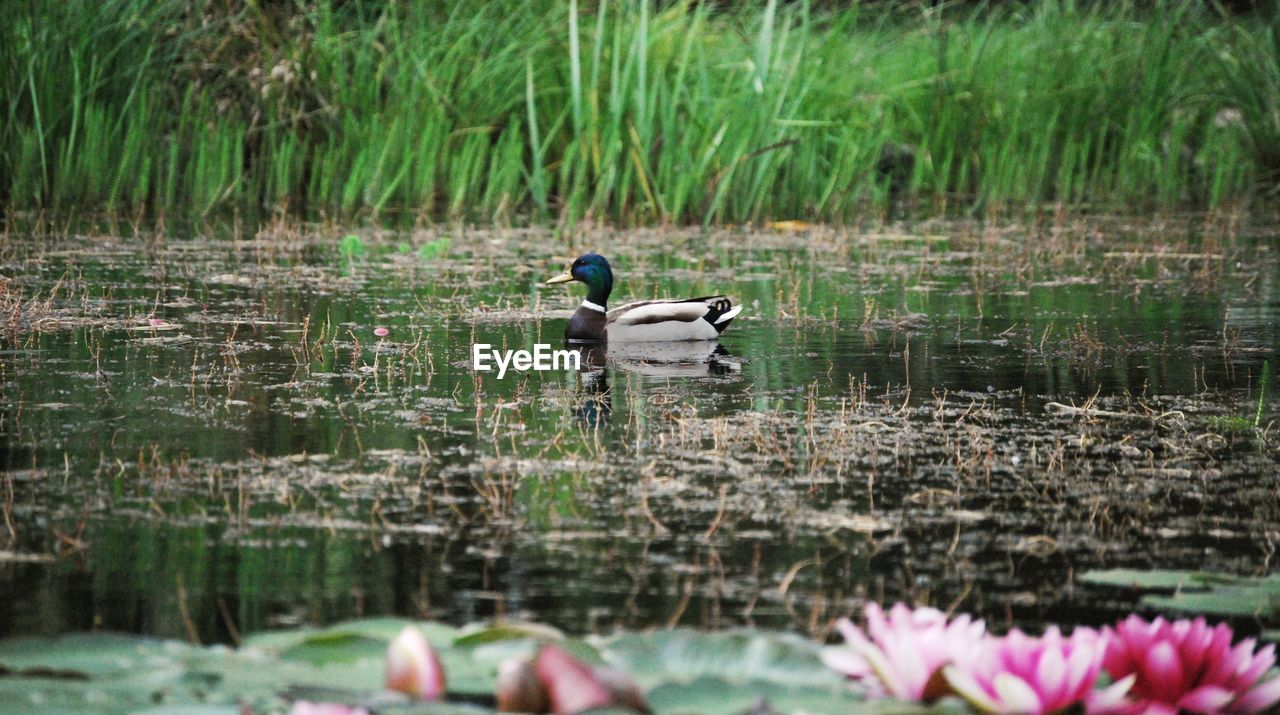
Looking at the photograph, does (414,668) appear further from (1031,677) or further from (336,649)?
(1031,677)

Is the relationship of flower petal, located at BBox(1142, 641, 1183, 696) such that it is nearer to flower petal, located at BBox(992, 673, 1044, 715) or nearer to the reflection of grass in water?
flower petal, located at BBox(992, 673, 1044, 715)

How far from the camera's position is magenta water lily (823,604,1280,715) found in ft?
8.00

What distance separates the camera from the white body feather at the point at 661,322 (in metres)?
6.93

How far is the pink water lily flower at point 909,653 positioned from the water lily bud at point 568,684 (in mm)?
361

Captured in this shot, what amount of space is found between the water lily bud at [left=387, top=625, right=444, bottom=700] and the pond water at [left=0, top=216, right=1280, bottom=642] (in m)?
0.62

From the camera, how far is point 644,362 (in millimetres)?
6727

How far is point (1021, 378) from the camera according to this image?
6125mm

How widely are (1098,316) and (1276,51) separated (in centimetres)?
630

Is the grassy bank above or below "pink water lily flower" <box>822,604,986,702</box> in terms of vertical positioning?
above

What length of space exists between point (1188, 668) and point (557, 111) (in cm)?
994

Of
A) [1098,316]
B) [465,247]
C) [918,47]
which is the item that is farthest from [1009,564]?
[918,47]

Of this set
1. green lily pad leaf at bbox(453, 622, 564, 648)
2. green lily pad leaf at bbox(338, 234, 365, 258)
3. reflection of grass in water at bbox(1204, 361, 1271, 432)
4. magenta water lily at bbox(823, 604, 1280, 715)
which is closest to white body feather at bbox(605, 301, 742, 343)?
reflection of grass in water at bbox(1204, 361, 1271, 432)

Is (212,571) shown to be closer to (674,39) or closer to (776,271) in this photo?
(776,271)

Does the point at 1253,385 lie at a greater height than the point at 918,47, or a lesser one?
lesser
